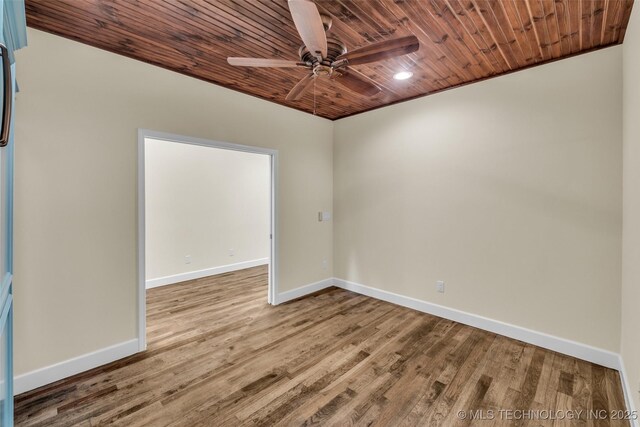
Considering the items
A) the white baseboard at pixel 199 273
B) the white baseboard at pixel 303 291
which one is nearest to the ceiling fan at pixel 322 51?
the white baseboard at pixel 303 291

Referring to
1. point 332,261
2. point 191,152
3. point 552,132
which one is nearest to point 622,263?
point 552,132

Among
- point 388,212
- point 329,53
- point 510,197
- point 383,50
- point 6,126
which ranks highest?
point 329,53

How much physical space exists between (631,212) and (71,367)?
4.29 m

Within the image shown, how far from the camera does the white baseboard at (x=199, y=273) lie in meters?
4.52

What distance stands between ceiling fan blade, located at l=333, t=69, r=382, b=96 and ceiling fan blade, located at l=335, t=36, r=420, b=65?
18cm

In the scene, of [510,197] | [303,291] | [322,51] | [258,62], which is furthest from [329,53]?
Answer: [303,291]

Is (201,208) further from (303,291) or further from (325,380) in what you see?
(325,380)

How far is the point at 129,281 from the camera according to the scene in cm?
255

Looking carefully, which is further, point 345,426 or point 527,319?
point 527,319

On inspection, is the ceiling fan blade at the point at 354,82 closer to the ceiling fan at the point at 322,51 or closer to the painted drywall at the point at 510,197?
the ceiling fan at the point at 322,51

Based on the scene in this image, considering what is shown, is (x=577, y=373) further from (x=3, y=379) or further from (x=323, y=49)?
(x=3, y=379)

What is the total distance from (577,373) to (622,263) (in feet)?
3.12

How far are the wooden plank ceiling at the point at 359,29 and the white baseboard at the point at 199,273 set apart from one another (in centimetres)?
332

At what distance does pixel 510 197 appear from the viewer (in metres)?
2.80
